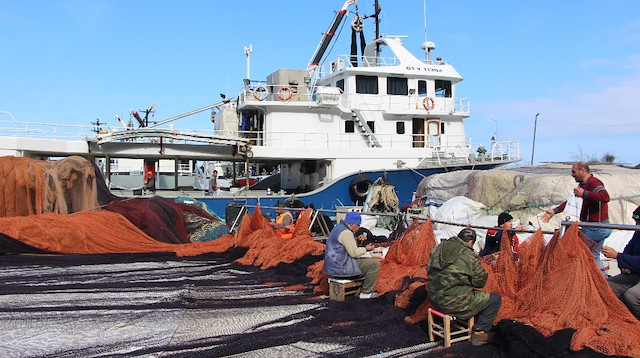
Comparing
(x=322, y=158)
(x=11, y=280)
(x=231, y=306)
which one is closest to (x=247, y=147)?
(x=322, y=158)

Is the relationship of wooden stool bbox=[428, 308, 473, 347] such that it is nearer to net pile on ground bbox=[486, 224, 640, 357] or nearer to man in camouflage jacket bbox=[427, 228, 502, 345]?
man in camouflage jacket bbox=[427, 228, 502, 345]

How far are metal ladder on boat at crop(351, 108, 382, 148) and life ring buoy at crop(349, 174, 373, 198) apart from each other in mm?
2190

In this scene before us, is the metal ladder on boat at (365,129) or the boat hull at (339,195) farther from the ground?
the metal ladder on boat at (365,129)

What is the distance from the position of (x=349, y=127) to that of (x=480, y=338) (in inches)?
589

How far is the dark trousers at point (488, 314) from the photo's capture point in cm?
417

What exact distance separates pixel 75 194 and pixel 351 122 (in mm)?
9757

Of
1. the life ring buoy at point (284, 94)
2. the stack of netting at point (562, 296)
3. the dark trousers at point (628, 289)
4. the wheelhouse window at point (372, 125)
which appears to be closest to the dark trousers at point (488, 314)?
the stack of netting at point (562, 296)

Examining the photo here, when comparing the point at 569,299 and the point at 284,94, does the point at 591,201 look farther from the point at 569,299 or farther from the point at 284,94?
the point at 284,94

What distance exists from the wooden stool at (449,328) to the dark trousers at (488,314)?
0.22 ft

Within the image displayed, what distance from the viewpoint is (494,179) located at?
407 inches

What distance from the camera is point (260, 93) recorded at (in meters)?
18.0

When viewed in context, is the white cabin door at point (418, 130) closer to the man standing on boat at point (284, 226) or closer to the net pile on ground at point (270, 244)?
the man standing on boat at point (284, 226)

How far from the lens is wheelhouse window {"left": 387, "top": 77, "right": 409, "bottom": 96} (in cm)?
1931

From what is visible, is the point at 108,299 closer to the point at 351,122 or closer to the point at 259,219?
the point at 259,219
